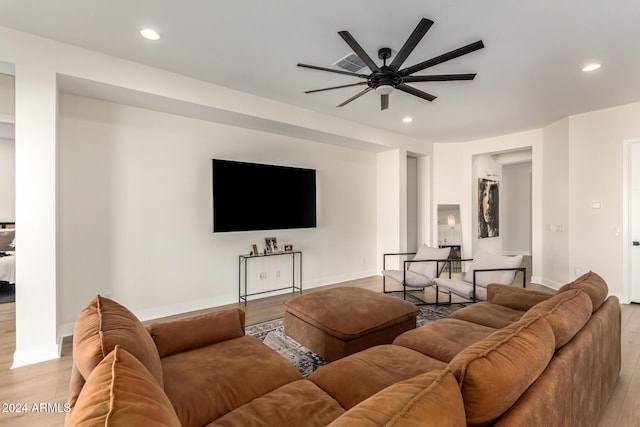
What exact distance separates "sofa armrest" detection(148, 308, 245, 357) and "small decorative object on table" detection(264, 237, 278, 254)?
2.44 m

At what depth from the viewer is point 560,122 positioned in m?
5.01

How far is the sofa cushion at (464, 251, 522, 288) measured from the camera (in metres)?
3.70

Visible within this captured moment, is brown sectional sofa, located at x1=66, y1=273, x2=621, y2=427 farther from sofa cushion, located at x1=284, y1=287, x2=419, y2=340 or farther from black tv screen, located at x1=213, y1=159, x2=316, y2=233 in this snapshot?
black tv screen, located at x1=213, y1=159, x2=316, y2=233

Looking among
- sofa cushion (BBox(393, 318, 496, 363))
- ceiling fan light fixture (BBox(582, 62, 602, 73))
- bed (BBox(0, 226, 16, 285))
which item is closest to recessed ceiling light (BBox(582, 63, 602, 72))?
ceiling fan light fixture (BBox(582, 62, 602, 73))

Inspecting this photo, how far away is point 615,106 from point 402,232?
3569mm

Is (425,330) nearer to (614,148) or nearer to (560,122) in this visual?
(614,148)

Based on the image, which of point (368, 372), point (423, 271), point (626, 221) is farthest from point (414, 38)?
point (626, 221)

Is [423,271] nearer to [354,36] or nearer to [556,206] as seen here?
[556,206]

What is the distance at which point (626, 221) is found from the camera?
4.36m

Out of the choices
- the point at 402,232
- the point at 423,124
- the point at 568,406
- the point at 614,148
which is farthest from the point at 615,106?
the point at 568,406

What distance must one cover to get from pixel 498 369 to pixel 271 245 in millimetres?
3976

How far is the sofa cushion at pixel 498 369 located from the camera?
968 mm

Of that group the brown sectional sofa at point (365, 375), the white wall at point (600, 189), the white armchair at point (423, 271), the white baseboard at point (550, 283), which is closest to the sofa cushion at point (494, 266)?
the white armchair at point (423, 271)

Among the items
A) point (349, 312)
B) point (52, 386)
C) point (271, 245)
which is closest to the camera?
point (52, 386)
